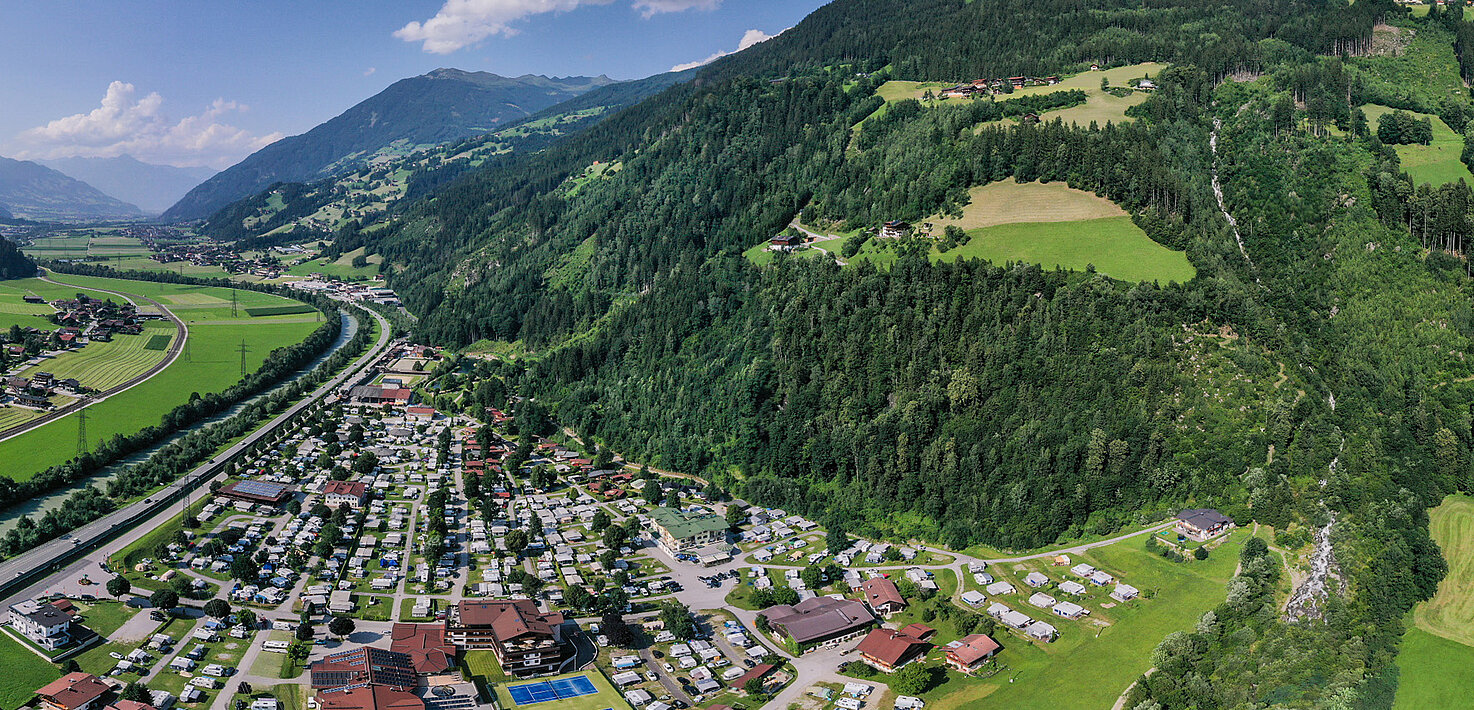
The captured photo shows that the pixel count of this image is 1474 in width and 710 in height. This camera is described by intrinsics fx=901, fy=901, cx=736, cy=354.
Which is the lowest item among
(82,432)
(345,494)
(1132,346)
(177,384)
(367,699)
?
(367,699)

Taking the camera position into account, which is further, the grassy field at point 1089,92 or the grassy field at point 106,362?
the grassy field at point 106,362

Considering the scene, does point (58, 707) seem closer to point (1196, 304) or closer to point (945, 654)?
point (945, 654)

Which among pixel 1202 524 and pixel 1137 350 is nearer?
pixel 1202 524

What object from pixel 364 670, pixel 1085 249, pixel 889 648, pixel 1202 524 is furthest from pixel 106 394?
pixel 1202 524

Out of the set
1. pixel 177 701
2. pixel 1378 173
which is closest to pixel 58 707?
pixel 177 701

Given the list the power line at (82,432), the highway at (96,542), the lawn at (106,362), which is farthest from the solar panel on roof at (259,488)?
the lawn at (106,362)

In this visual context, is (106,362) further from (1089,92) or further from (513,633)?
(1089,92)

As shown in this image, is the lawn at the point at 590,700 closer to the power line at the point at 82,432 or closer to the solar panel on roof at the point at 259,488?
the solar panel on roof at the point at 259,488
